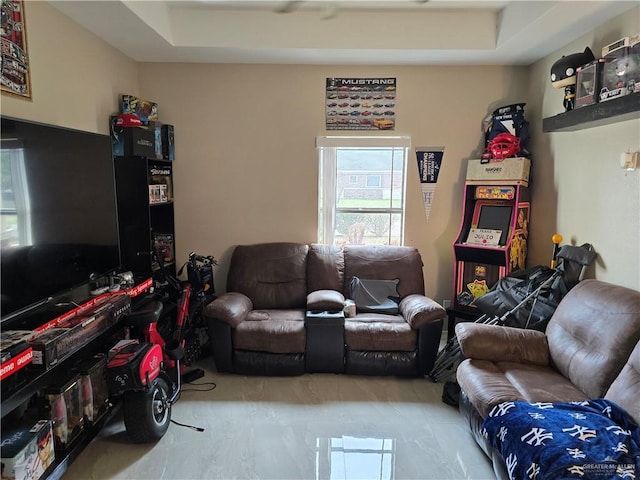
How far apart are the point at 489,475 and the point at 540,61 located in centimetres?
320

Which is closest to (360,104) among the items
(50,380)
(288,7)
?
(288,7)

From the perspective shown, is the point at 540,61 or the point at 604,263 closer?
the point at 604,263

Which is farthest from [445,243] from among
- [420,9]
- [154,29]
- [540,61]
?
[154,29]

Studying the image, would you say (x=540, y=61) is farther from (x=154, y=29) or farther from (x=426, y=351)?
(x=154, y=29)

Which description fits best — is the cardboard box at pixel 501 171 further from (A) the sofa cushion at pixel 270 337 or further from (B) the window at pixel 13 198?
(B) the window at pixel 13 198

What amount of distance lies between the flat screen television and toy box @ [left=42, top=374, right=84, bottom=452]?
0.43 m

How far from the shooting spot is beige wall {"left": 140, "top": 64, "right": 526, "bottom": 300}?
3.74 metres

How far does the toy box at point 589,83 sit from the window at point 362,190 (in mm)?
1420

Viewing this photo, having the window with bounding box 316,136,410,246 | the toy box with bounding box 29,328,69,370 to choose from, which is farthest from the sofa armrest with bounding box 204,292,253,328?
the toy box with bounding box 29,328,69,370

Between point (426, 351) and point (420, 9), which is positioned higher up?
point (420, 9)

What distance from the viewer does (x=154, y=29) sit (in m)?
2.91

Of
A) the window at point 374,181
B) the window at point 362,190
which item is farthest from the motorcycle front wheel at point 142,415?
the window at point 374,181

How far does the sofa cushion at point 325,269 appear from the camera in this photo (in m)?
3.64

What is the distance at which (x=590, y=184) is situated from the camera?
9.48ft
